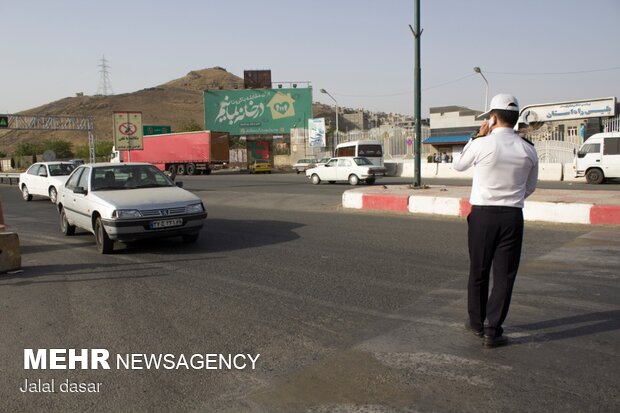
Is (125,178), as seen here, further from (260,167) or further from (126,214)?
(260,167)

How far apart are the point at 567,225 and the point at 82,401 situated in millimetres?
9465

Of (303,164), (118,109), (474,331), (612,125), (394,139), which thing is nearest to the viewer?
(474,331)

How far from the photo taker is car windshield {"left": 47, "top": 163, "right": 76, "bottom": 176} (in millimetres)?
19031

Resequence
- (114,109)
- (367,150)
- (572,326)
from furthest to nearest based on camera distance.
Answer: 1. (114,109)
2. (367,150)
3. (572,326)

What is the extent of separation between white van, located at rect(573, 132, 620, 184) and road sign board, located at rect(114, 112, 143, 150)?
68.3 feet

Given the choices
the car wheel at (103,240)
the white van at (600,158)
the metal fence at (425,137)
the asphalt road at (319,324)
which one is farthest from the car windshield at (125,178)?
the metal fence at (425,137)

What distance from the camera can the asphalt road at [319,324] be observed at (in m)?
3.33

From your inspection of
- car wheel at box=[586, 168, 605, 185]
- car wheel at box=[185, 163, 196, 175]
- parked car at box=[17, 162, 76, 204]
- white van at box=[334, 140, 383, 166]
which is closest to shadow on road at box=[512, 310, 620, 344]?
parked car at box=[17, 162, 76, 204]

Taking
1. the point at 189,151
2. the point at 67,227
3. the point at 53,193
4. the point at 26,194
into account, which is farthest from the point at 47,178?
the point at 189,151

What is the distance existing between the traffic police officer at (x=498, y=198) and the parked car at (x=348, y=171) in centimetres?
2141

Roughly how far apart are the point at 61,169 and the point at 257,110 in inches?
1492

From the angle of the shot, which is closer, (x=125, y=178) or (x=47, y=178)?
(x=125, y=178)

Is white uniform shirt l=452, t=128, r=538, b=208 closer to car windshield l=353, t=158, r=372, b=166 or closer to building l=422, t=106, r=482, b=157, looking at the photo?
car windshield l=353, t=158, r=372, b=166

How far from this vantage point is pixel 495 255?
3.96 metres
